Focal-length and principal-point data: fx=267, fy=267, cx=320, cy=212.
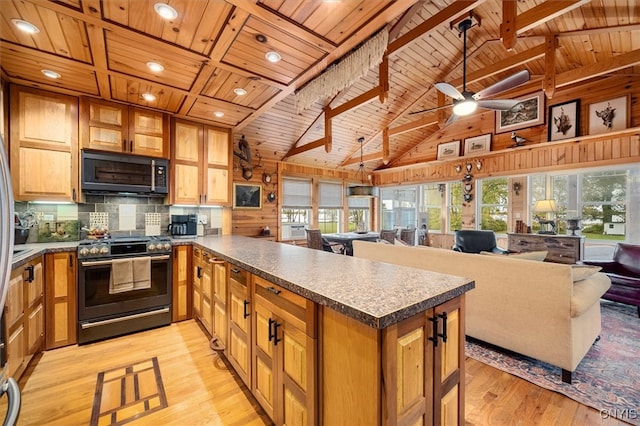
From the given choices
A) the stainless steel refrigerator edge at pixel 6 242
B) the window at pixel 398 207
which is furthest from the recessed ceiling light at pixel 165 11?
the window at pixel 398 207

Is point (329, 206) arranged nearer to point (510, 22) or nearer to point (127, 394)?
point (510, 22)

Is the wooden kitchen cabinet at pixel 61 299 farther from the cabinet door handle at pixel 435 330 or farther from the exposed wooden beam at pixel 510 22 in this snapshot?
the exposed wooden beam at pixel 510 22

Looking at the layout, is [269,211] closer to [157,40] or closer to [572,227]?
[157,40]

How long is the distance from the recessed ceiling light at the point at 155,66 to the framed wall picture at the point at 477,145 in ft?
19.8

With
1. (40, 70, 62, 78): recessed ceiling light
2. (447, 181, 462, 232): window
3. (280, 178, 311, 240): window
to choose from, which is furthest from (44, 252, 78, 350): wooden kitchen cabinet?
(447, 181, 462, 232): window

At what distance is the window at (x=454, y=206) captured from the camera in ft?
21.9

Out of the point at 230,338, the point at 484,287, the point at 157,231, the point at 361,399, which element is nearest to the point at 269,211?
the point at 157,231

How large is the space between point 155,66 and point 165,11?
0.76 m

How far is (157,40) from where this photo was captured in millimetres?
1899

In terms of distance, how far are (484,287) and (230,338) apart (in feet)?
7.41

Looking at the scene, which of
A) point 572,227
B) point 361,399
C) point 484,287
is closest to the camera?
point 361,399

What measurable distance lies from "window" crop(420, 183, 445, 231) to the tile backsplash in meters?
5.68

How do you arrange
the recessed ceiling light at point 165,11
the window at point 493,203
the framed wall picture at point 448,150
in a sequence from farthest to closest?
the framed wall picture at point 448,150
the window at point 493,203
the recessed ceiling light at point 165,11

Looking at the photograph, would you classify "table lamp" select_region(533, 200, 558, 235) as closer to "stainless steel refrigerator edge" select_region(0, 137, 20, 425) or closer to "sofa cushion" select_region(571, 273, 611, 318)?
"sofa cushion" select_region(571, 273, 611, 318)
